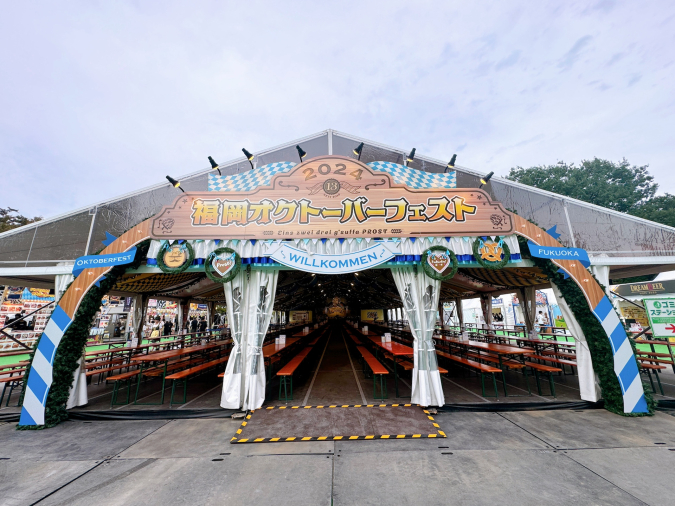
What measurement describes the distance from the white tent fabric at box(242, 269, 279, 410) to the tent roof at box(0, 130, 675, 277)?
8.99 ft

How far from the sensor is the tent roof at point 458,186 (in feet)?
18.9

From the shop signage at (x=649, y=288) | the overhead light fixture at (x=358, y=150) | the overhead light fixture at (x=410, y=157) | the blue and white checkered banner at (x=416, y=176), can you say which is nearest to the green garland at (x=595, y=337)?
the blue and white checkered banner at (x=416, y=176)

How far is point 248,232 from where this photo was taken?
17.7 feet

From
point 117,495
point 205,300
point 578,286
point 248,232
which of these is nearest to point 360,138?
point 248,232

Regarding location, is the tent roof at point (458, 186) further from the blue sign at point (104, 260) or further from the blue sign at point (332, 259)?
the blue sign at point (332, 259)

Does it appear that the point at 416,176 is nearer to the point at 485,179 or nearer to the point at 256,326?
the point at 485,179

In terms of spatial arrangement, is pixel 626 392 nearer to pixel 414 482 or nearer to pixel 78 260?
pixel 414 482

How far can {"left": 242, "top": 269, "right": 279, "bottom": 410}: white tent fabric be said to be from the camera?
17.6 feet

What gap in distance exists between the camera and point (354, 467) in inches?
132

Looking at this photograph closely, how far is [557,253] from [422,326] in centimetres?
301

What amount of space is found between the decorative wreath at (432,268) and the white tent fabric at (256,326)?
9.88ft

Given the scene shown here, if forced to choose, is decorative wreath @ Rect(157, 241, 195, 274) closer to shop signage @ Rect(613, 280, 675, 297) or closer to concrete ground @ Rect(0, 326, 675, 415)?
concrete ground @ Rect(0, 326, 675, 415)

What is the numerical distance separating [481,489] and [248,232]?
5134 mm

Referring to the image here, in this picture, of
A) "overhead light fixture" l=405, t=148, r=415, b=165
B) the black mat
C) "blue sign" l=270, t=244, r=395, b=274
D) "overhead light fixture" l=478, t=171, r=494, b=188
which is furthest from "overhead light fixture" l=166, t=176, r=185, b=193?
"overhead light fixture" l=478, t=171, r=494, b=188
